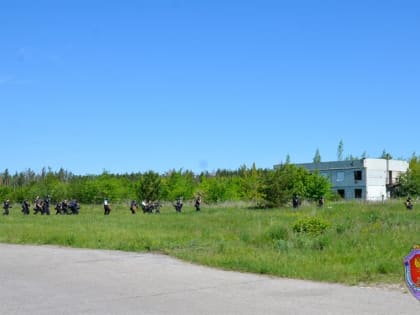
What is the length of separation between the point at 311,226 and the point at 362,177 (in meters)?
70.2

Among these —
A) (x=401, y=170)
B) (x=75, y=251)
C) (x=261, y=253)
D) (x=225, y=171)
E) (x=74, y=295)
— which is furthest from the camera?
(x=225, y=171)

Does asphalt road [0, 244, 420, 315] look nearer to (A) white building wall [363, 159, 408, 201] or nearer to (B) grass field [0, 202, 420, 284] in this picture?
(B) grass field [0, 202, 420, 284]

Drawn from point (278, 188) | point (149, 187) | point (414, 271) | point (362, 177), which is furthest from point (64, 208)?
point (362, 177)

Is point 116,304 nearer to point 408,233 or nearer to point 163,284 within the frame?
point 163,284

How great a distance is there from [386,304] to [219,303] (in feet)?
7.98

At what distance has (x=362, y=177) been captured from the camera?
3383 inches

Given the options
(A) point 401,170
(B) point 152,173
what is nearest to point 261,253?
(B) point 152,173

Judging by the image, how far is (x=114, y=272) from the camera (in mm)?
12500

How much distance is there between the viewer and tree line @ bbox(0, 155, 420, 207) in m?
53.1

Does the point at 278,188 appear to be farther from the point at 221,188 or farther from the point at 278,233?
the point at 278,233

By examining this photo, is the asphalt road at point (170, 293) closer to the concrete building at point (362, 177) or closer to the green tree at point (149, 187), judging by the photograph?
the green tree at point (149, 187)

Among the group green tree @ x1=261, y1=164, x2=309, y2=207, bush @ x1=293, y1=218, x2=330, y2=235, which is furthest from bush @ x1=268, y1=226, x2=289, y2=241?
green tree @ x1=261, y1=164, x2=309, y2=207

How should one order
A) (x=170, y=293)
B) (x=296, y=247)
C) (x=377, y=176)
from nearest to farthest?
(x=170, y=293)
(x=296, y=247)
(x=377, y=176)

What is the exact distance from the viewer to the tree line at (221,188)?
53125mm
